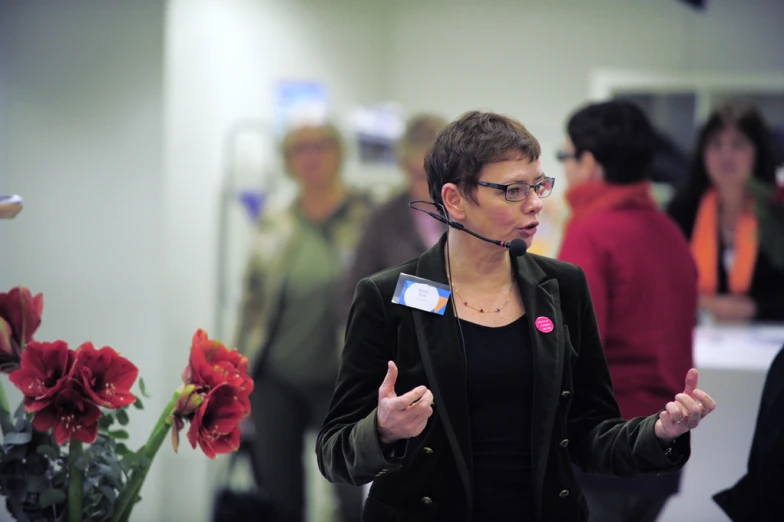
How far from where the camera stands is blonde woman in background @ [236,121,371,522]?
12.6ft

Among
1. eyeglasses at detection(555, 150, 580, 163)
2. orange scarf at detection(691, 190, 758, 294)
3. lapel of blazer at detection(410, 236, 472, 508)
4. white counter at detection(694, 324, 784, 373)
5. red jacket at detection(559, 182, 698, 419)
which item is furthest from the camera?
orange scarf at detection(691, 190, 758, 294)

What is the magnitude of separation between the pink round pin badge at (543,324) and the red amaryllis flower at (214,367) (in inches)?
19.5

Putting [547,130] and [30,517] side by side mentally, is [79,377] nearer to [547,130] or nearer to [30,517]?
[30,517]

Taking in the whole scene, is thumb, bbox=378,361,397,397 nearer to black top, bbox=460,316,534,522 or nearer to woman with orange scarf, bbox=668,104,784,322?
black top, bbox=460,316,534,522

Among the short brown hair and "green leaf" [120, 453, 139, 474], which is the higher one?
the short brown hair

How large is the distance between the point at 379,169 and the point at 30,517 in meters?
3.12

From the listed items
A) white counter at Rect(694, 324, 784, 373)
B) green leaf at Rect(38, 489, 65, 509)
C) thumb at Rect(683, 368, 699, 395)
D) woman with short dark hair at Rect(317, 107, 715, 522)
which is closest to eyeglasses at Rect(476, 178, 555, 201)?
woman with short dark hair at Rect(317, 107, 715, 522)

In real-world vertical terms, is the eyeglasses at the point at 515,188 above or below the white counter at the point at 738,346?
above

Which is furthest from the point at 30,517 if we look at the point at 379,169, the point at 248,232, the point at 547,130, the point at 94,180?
the point at 547,130

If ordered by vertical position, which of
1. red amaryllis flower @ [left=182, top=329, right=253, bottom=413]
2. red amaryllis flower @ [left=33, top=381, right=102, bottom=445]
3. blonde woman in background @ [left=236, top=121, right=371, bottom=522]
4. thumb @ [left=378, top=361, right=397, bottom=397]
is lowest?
blonde woman in background @ [left=236, top=121, right=371, bottom=522]

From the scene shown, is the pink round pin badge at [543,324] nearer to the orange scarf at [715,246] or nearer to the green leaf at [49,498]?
the green leaf at [49,498]

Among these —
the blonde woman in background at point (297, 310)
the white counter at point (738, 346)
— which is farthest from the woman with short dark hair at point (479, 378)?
the blonde woman in background at point (297, 310)

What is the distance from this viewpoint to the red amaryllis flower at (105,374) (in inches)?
59.7

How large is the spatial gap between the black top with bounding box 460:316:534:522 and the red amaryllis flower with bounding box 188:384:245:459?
401 millimetres
